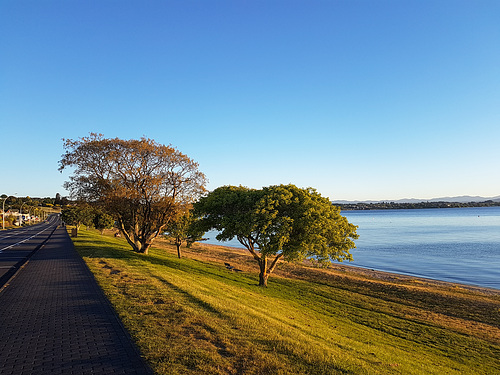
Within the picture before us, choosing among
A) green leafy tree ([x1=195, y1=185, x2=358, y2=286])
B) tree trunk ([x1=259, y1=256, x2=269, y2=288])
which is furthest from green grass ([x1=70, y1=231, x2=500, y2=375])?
green leafy tree ([x1=195, y1=185, x2=358, y2=286])

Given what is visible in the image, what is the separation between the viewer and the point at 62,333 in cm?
898

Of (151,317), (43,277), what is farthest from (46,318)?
(43,277)

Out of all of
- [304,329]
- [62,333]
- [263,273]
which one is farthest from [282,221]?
[62,333]

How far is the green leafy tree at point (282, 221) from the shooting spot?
75.6ft

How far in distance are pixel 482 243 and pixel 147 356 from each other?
264ft

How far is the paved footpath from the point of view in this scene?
698 centimetres

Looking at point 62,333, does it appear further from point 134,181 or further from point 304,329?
point 134,181

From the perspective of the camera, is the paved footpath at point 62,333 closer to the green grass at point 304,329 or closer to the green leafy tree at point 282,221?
the green grass at point 304,329

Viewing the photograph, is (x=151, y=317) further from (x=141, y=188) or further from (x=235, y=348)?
(x=141, y=188)

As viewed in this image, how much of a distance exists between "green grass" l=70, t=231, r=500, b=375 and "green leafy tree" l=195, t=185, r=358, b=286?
347 cm

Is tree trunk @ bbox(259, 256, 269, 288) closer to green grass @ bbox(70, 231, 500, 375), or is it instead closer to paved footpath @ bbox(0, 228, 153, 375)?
green grass @ bbox(70, 231, 500, 375)

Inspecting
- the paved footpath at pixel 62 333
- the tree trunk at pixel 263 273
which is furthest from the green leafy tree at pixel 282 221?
the paved footpath at pixel 62 333

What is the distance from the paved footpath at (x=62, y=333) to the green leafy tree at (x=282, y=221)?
1161 cm

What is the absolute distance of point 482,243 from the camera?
67.4 m
